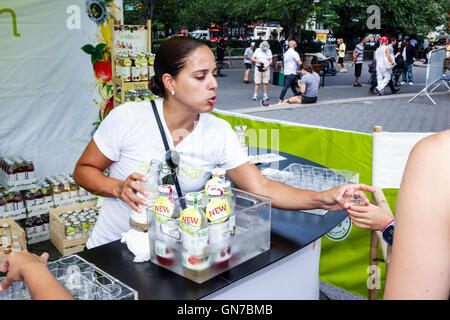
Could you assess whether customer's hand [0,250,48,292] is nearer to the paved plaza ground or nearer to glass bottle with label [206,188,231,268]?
Answer: glass bottle with label [206,188,231,268]

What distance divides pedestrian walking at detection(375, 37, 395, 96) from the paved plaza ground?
0.45 metres

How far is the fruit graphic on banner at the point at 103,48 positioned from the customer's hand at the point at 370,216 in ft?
12.3

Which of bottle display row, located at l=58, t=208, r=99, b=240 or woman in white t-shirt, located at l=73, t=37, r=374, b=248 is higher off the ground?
woman in white t-shirt, located at l=73, t=37, r=374, b=248

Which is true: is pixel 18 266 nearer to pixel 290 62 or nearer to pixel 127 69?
pixel 127 69

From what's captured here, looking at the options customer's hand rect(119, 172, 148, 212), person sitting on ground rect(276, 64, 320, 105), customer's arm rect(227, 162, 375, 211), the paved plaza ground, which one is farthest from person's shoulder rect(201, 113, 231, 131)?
person sitting on ground rect(276, 64, 320, 105)

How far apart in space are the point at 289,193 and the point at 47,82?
394 cm

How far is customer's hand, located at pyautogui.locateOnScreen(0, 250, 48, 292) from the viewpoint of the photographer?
4.44 feet

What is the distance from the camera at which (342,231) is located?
388 cm

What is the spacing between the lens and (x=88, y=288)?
159 cm

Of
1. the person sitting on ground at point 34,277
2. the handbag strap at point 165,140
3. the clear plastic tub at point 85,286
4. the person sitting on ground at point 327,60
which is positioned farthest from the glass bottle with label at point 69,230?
the person sitting on ground at point 327,60

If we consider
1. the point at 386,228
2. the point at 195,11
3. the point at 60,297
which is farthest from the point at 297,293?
the point at 195,11

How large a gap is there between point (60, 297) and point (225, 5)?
90.7 ft

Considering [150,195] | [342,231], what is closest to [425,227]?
[150,195]

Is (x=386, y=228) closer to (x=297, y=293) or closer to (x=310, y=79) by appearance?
(x=297, y=293)
